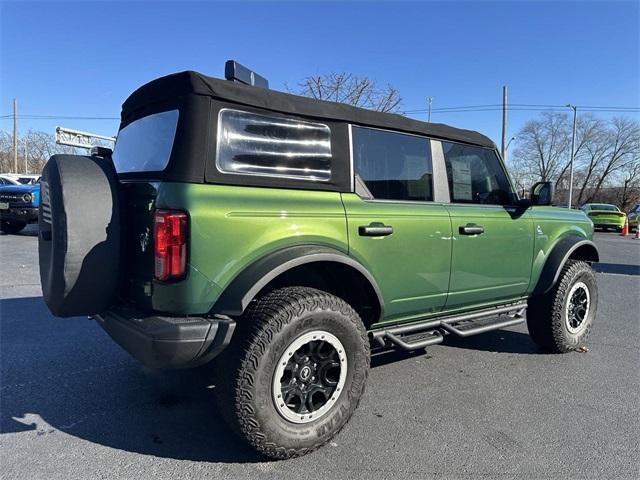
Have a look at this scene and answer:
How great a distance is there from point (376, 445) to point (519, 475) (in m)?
0.79

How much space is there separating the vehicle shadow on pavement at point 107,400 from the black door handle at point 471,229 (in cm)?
221

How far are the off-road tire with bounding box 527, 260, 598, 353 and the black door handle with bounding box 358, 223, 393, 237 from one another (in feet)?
7.50

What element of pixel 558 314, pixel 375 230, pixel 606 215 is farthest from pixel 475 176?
pixel 606 215

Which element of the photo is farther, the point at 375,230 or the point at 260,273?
the point at 375,230

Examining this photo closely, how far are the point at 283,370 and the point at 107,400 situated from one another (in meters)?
1.53

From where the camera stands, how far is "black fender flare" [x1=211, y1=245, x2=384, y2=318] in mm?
2441

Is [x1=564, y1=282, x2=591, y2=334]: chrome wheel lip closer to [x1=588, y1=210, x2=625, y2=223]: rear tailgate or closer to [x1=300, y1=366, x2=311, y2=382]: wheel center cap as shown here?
[x1=300, y1=366, x2=311, y2=382]: wheel center cap

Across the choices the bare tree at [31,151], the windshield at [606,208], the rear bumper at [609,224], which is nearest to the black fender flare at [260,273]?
the rear bumper at [609,224]

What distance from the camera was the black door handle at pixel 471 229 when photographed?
142 inches

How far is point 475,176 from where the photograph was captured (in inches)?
159

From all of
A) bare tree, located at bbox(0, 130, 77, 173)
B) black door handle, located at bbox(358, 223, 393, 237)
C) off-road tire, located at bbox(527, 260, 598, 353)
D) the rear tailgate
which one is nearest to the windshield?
the rear tailgate

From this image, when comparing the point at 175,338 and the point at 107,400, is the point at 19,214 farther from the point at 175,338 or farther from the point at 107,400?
the point at 175,338

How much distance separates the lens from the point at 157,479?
2379 millimetres

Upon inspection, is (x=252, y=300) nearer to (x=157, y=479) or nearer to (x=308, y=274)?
(x=308, y=274)
